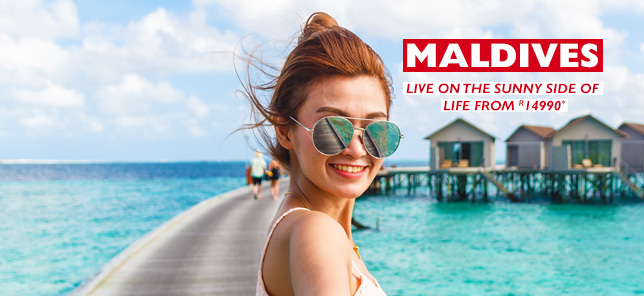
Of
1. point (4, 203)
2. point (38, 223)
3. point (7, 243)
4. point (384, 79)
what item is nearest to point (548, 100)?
point (384, 79)

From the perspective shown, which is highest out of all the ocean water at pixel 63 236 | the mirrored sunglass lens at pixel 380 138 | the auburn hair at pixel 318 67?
the auburn hair at pixel 318 67

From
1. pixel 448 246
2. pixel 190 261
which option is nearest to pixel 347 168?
pixel 190 261

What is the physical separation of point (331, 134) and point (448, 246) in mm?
23372

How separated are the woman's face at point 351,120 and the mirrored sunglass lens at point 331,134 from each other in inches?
1.0

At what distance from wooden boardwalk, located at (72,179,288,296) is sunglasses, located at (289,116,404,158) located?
282 inches

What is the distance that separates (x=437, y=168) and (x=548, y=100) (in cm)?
2712

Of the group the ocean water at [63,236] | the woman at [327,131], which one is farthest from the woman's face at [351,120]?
the ocean water at [63,236]

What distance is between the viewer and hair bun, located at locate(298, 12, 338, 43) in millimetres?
1436

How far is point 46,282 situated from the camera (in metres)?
16.5

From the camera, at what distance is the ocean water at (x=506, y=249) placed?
16.4 m

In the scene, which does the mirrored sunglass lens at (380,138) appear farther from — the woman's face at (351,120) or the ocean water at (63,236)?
the ocean water at (63,236)

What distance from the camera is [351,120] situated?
3.89 feet

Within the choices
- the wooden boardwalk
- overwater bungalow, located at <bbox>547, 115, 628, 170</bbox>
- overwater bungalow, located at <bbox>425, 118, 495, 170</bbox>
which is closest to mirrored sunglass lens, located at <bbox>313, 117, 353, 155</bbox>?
the wooden boardwalk

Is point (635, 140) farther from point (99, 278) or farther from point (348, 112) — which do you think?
point (348, 112)
